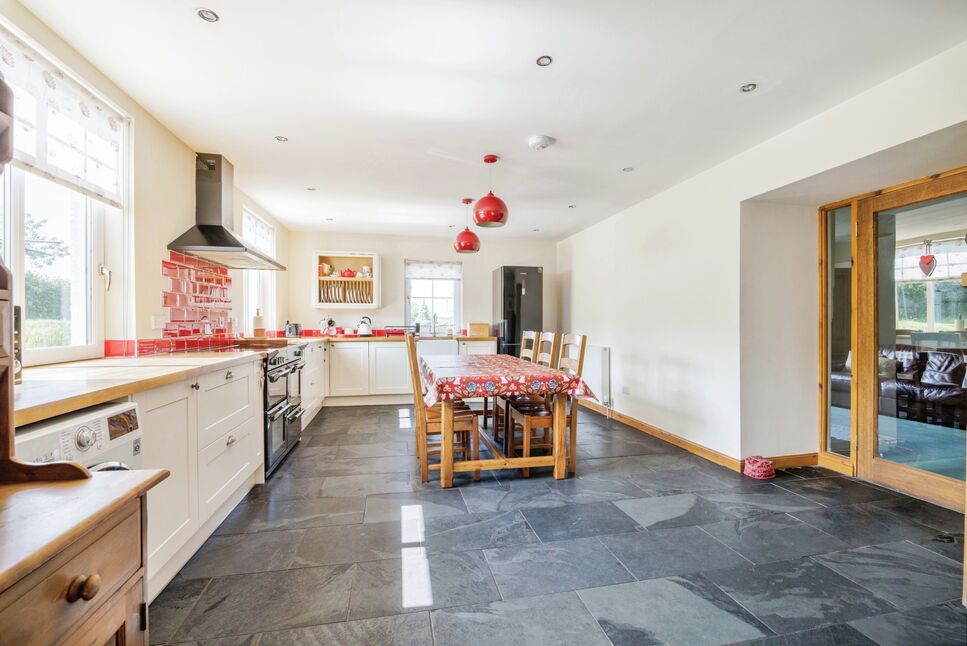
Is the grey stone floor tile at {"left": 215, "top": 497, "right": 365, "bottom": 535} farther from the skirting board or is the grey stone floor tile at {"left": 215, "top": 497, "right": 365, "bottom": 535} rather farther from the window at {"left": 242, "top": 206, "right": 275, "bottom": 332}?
the skirting board

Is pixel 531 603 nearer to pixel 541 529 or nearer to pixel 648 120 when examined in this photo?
pixel 541 529

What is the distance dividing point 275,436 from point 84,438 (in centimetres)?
199

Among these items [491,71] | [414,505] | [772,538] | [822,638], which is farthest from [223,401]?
[772,538]

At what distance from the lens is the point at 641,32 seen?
1.83 m

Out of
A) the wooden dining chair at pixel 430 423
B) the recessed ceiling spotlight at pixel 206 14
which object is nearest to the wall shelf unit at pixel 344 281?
the wooden dining chair at pixel 430 423

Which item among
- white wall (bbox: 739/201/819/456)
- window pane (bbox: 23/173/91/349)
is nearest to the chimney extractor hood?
window pane (bbox: 23/173/91/349)

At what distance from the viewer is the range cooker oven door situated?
290cm

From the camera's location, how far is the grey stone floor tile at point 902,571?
1.71m

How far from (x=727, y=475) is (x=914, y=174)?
232 cm

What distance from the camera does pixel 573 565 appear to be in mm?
1921

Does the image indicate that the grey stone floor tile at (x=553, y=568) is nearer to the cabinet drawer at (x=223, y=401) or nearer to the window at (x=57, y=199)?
the cabinet drawer at (x=223, y=401)

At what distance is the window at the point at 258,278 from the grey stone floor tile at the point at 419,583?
11.2 feet

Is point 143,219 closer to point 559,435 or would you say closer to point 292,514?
point 292,514

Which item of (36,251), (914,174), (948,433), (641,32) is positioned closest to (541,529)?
(641,32)
